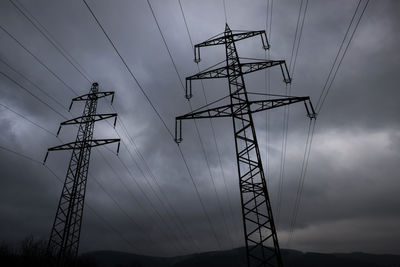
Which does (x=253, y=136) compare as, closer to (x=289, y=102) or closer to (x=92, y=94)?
(x=289, y=102)

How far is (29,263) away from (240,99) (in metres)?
40.4

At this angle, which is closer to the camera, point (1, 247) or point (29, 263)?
point (29, 263)

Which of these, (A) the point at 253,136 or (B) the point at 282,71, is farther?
(B) the point at 282,71

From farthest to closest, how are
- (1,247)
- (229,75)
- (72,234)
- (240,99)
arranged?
(1,247) < (72,234) < (229,75) < (240,99)

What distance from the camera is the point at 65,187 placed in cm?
1823

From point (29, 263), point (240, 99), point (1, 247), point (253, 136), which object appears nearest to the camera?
point (253, 136)

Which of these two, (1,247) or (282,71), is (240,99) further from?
(1,247)

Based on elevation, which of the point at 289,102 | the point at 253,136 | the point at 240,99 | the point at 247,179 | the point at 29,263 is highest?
the point at 240,99

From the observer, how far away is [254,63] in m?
13.4

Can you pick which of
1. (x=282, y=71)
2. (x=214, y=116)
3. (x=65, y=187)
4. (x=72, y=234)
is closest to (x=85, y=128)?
(x=65, y=187)

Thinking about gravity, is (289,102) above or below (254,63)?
below

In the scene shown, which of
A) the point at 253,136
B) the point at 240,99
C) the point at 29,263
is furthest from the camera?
the point at 29,263

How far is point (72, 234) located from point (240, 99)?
15.9 metres

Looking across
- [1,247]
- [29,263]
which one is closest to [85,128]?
[29,263]
